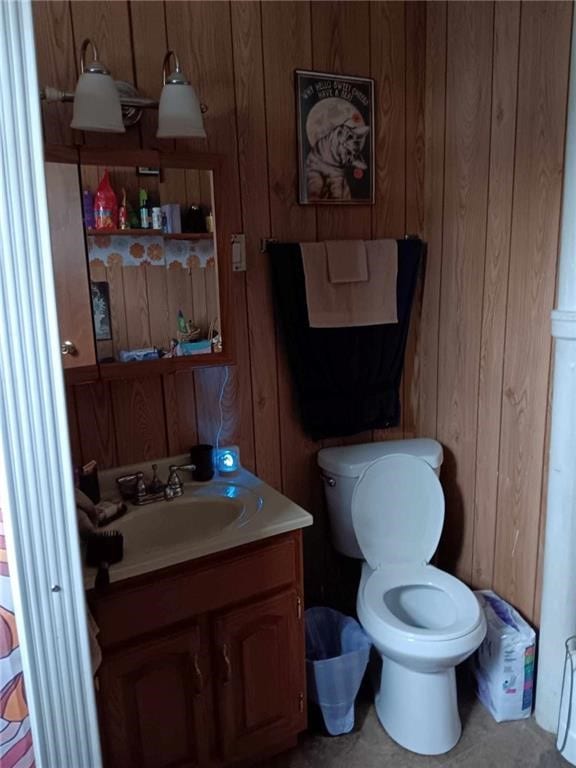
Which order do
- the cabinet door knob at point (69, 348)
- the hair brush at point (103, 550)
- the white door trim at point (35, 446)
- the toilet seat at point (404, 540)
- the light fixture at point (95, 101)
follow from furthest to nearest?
the toilet seat at point (404, 540) < the cabinet door knob at point (69, 348) < the light fixture at point (95, 101) < the hair brush at point (103, 550) < the white door trim at point (35, 446)

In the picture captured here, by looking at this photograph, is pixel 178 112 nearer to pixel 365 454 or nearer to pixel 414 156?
pixel 414 156

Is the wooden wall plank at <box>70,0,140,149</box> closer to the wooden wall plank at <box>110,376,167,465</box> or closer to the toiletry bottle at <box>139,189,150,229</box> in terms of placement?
the toiletry bottle at <box>139,189,150,229</box>

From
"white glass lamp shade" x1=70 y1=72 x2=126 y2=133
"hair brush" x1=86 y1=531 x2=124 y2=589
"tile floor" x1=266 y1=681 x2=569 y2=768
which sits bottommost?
"tile floor" x1=266 y1=681 x2=569 y2=768

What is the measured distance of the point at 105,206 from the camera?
1.62 m

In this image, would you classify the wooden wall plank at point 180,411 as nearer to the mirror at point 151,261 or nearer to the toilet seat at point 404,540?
the mirror at point 151,261

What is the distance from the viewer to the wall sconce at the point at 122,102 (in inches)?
59.0

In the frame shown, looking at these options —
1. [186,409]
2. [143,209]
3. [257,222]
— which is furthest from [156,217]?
[186,409]

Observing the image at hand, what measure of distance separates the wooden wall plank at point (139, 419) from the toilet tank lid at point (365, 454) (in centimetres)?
61

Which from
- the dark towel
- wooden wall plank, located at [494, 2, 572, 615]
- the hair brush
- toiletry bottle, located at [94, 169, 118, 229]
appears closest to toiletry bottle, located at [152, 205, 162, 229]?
toiletry bottle, located at [94, 169, 118, 229]

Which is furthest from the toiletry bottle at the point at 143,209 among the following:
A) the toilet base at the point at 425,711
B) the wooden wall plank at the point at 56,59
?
the toilet base at the point at 425,711

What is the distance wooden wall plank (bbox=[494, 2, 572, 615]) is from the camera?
1682mm

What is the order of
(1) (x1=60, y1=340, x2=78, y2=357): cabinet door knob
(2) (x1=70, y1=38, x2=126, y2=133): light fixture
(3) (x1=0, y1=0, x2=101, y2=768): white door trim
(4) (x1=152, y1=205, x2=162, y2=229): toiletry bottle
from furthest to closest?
(4) (x1=152, y1=205, x2=162, y2=229): toiletry bottle → (1) (x1=60, y1=340, x2=78, y2=357): cabinet door knob → (2) (x1=70, y1=38, x2=126, y2=133): light fixture → (3) (x1=0, y1=0, x2=101, y2=768): white door trim

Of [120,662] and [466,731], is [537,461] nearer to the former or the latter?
[466,731]

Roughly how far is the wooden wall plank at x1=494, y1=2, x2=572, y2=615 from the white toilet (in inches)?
9.5
